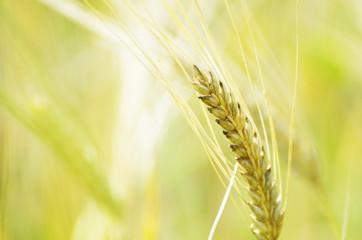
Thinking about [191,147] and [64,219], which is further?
[191,147]

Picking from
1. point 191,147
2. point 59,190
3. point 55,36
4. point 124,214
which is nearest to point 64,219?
point 59,190

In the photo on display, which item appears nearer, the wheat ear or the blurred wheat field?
the wheat ear

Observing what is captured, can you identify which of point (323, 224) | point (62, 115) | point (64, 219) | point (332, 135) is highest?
point (62, 115)

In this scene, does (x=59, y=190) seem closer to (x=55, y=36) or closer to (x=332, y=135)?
(x=55, y=36)

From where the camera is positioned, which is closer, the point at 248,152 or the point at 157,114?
the point at 248,152
